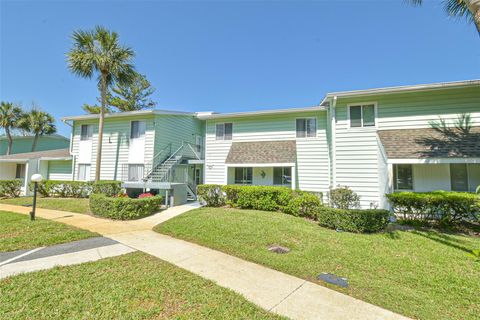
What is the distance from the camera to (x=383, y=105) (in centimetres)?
1040

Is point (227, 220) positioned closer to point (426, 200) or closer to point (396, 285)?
point (396, 285)

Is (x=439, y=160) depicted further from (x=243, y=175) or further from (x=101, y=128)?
(x=101, y=128)

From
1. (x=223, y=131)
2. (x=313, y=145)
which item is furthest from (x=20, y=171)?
(x=313, y=145)

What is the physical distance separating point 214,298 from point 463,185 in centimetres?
1245

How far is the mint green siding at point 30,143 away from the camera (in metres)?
24.8

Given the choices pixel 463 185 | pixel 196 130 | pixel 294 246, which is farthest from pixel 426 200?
pixel 196 130

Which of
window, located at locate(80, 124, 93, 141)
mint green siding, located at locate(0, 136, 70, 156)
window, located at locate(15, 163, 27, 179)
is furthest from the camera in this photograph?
mint green siding, located at locate(0, 136, 70, 156)

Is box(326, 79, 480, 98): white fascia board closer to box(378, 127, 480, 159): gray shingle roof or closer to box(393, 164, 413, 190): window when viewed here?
box(378, 127, 480, 159): gray shingle roof

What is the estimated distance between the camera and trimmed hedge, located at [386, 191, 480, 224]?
7398 millimetres

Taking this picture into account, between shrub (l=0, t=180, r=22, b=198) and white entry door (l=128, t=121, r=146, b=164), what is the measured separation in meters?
8.53

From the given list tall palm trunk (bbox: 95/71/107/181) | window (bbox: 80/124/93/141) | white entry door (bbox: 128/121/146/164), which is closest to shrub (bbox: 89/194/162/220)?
tall palm trunk (bbox: 95/71/107/181)

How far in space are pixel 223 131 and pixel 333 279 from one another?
11875 millimetres

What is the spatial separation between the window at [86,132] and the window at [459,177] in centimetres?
2323

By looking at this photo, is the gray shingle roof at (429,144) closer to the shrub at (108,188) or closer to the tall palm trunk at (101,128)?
the shrub at (108,188)
